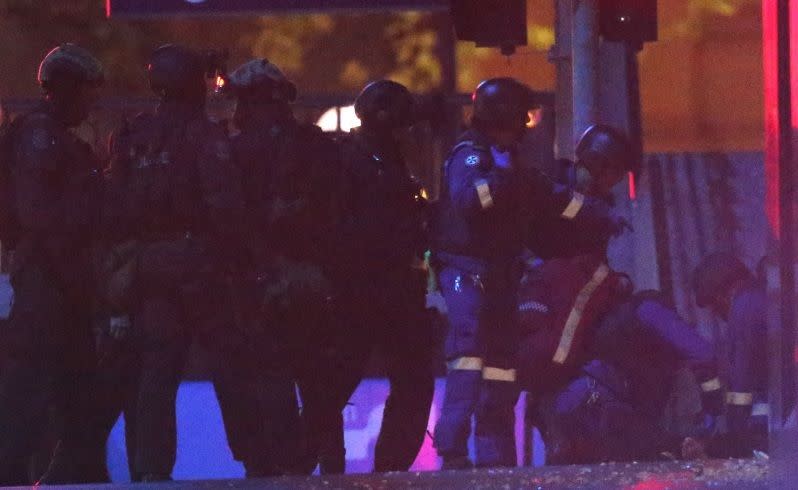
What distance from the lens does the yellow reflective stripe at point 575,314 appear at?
27.2 feet

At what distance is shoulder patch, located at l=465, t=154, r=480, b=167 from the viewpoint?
7781 millimetres

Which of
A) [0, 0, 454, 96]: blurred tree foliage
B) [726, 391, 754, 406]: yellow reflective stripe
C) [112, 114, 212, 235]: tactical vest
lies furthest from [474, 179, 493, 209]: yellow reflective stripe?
[0, 0, 454, 96]: blurred tree foliage

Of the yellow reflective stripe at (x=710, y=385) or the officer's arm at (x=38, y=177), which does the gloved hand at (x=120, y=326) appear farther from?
the yellow reflective stripe at (x=710, y=385)

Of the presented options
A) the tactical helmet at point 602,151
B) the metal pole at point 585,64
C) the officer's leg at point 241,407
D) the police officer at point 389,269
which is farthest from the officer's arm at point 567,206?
the officer's leg at point 241,407

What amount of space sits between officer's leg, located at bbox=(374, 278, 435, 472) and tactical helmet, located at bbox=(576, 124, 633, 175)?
910 millimetres

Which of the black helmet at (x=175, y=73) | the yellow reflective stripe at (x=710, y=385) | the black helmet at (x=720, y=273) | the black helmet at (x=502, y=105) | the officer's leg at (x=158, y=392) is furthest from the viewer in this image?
the black helmet at (x=720, y=273)

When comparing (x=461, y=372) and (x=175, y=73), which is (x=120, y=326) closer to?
(x=175, y=73)

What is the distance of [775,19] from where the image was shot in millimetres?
6043

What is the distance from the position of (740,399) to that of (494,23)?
2053mm

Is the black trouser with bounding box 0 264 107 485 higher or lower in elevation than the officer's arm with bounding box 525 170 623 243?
lower

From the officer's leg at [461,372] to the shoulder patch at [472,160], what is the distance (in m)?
0.44

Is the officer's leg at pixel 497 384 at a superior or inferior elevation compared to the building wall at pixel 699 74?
inferior

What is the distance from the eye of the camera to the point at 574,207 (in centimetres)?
790

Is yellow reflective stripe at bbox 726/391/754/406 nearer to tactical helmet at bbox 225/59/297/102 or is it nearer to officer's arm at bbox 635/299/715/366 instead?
officer's arm at bbox 635/299/715/366
